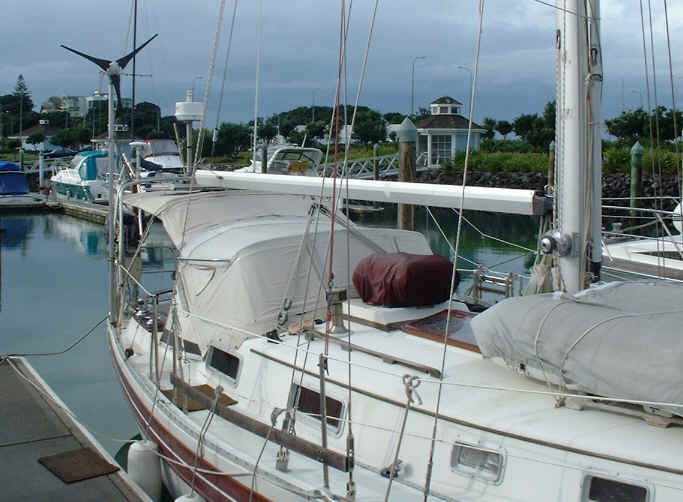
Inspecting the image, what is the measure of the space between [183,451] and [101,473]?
46.6 inches

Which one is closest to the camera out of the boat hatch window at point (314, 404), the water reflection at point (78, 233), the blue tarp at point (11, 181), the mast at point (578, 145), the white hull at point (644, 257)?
the mast at point (578, 145)

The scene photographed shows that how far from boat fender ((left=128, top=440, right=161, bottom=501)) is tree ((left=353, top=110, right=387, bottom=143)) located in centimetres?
5480

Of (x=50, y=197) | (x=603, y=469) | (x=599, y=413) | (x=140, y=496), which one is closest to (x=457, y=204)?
(x=599, y=413)

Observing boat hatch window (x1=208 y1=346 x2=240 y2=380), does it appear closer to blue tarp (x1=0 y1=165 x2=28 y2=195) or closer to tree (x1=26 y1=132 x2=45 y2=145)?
blue tarp (x1=0 y1=165 x2=28 y2=195)

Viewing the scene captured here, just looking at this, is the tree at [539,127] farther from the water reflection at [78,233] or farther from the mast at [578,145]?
the mast at [578,145]

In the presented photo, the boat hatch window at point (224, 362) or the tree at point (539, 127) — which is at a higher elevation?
the tree at point (539, 127)

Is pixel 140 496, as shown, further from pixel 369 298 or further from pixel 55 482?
pixel 369 298

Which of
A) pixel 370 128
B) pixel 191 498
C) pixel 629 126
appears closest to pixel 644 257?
pixel 191 498

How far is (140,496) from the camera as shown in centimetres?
744

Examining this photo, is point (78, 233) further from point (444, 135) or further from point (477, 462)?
point (477, 462)

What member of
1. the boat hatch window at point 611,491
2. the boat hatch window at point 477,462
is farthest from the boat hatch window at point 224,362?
the boat hatch window at point 611,491

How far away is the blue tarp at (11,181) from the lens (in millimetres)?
47750

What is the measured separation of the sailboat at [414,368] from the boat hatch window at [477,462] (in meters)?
0.01

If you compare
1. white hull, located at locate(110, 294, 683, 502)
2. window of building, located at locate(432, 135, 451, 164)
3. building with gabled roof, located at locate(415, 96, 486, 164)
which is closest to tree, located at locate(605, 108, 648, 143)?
building with gabled roof, located at locate(415, 96, 486, 164)
